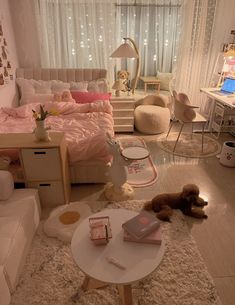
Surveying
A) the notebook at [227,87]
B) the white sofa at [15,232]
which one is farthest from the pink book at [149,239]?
the notebook at [227,87]

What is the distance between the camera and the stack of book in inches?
52.3

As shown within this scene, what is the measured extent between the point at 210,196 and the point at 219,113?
180cm

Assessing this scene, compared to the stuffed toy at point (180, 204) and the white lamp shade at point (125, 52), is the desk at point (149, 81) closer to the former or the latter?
the white lamp shade at point (125, 52)

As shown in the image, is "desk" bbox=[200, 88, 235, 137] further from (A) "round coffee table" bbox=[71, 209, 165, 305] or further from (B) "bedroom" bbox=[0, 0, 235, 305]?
(A) "round coffee table" bbox=[71, 209, 165, 305]

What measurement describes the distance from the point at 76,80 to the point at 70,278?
3.12m

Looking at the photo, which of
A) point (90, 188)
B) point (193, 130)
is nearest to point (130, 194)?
point (90, 188)

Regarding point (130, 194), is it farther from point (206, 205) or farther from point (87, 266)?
point (87, 266)

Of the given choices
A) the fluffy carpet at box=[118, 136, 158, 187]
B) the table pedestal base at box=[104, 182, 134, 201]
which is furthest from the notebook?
the table pedestal base at box=[104, 182, 134, 201]

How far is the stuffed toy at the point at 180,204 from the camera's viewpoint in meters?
2.12

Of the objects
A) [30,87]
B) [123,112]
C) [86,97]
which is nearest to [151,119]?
[123,112]

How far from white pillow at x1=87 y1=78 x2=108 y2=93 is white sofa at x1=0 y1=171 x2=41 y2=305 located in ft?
7.19

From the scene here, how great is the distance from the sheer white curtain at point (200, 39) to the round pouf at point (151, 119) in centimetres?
81

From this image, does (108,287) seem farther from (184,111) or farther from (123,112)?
(123,112)

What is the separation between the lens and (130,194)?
2344 mm
